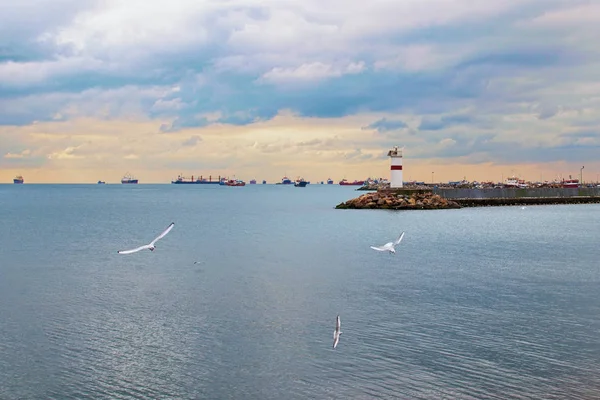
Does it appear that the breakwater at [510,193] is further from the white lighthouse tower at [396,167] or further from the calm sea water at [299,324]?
the calm sea water at [299,324]

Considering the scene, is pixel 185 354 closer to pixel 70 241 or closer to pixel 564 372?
pixel 564 372

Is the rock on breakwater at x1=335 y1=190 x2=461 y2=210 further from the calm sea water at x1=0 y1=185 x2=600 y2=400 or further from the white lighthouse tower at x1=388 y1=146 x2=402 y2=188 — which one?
the calm sea water at x1=0 y1=185 x2=600 y2=400

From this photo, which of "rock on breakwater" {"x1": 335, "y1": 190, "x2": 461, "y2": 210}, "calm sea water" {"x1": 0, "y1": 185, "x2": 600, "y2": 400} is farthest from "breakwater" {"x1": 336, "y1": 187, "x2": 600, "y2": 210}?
"calm sea water" {"x1": 0, "y1": 185, "x2": 600, "y2": 400}

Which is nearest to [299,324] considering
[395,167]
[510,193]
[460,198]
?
[395,167]

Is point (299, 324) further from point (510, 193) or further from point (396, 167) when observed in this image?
point (510, 193)

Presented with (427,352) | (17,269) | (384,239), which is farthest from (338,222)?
(427,352)
